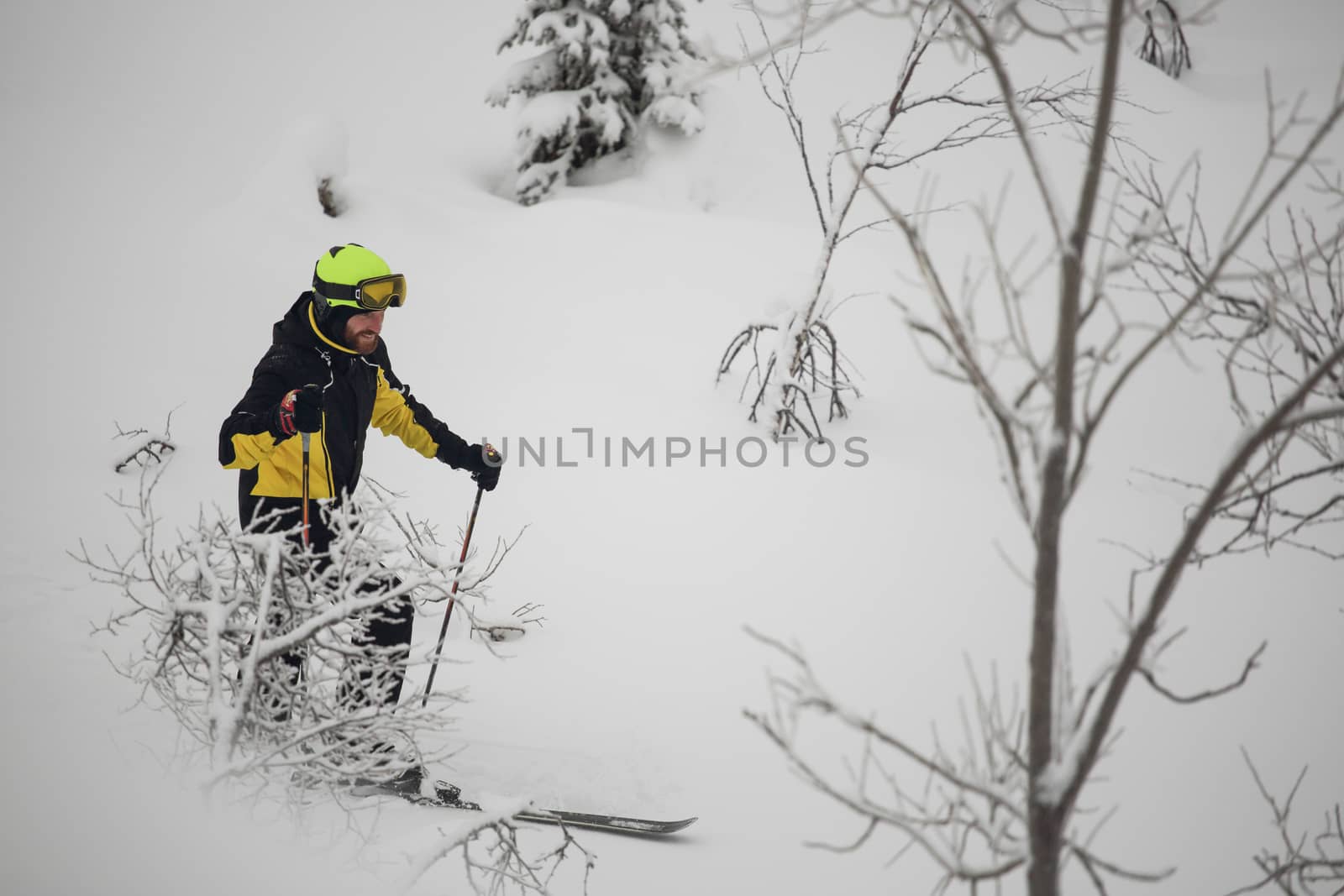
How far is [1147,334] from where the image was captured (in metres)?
7.55

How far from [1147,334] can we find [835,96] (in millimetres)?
5931

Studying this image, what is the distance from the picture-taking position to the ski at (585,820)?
318 centimetres

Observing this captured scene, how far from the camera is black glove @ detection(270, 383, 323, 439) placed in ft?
10.4

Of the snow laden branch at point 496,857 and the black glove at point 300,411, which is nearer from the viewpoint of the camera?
the snow laden branch at point 496,857

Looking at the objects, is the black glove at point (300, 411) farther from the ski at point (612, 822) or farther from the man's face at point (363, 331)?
the ski at point (612, 822)

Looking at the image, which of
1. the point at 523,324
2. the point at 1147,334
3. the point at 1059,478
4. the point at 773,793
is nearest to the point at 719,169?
the point at 523,324

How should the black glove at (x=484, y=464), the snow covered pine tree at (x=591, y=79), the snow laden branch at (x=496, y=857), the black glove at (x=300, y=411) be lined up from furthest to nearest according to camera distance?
the snow covered pine tree at (x=591, y=79)
the black glove at (x=484, y=464)
the black glove at (x=300, y=411)
the snow laden branch at (x=496, y=857)

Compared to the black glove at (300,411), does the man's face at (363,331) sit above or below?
above

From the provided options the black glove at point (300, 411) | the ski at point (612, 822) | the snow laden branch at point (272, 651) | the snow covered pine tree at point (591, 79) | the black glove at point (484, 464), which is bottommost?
the ski at point (612, 822)

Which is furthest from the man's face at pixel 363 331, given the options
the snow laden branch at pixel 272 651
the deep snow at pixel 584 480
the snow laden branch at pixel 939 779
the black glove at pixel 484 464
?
the snow laden branch at pixel 939 779

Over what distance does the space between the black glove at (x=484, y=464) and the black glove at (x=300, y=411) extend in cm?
106

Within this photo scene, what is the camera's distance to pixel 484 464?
13.8ft

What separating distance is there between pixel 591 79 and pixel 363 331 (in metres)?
6.69

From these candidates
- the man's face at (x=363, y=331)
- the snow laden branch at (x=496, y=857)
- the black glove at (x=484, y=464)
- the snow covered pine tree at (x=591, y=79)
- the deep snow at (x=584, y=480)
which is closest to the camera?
the snow laden branch at (x=496, y=857)
